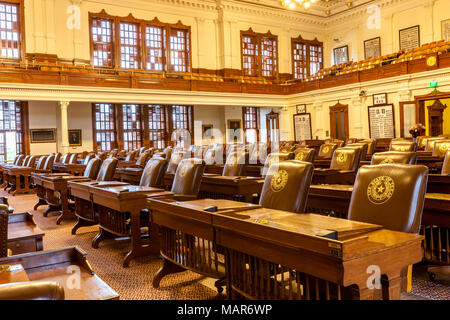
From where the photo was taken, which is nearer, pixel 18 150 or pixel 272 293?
pixel 272 293

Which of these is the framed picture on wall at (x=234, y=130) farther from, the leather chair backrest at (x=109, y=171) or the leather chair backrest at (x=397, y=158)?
the leather chair backrest at (x=397, y=158)

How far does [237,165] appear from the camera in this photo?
15.9 ft

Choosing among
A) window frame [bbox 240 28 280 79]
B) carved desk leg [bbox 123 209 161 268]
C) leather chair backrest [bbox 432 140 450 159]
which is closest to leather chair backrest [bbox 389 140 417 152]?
leather chair backrest [bbox 432 140 450 159]

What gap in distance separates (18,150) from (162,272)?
13569 mm

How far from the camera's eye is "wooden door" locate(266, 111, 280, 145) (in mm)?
19000

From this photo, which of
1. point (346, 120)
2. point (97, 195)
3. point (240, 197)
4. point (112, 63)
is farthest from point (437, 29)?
point (97, 195)

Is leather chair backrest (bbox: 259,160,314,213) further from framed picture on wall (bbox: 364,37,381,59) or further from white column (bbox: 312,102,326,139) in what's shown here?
framed picture on wall (bbox: 364,37,381,59)

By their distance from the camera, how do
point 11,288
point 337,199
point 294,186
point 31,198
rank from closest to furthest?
1. point 11,288
2. point 294,186
3. point 337,199
4. point 31,198

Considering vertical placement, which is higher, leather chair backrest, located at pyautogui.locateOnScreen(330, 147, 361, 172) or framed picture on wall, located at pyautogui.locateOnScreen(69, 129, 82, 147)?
framed picture on wall, located at pyautogui.locateOnScreen(69, 129, 82, 147)

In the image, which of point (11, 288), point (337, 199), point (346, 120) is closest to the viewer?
point (11, 288)

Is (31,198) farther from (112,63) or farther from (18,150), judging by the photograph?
(112,63)

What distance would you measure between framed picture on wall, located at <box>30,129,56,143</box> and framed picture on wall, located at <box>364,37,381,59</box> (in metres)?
14.7

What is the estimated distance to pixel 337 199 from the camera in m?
3.13

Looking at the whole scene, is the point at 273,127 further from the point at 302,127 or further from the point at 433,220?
the point at 433,220
